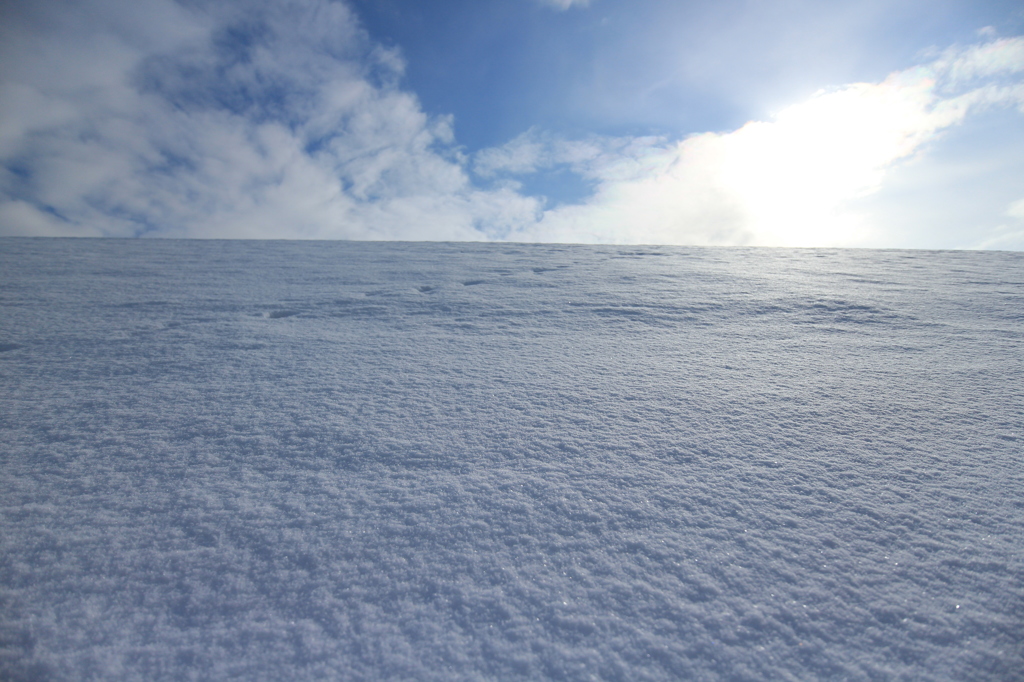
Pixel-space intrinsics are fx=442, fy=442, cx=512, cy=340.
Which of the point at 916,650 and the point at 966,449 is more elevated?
the point at 966,449

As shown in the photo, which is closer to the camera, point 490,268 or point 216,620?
point 216,620

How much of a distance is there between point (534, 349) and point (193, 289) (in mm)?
2248

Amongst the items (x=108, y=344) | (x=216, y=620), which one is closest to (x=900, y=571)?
(x=216, y=620)

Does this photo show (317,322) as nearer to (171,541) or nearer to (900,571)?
(171,541)

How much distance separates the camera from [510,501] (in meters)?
0.94

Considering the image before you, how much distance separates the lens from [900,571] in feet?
2.57

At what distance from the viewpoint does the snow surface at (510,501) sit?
2.20 ft

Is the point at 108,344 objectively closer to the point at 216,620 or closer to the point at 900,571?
the point at 216,620

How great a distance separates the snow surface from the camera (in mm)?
669

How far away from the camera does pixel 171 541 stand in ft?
2.79

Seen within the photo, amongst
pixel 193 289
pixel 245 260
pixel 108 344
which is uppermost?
pixel 245 260

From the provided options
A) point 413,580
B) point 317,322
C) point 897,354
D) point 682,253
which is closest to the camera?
point 413,580

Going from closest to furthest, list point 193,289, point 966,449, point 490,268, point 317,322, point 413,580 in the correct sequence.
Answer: point 413,580
point 966,449
point 317,322
point 193,289
point 490,268

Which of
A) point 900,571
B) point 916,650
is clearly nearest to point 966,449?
point 900,571
